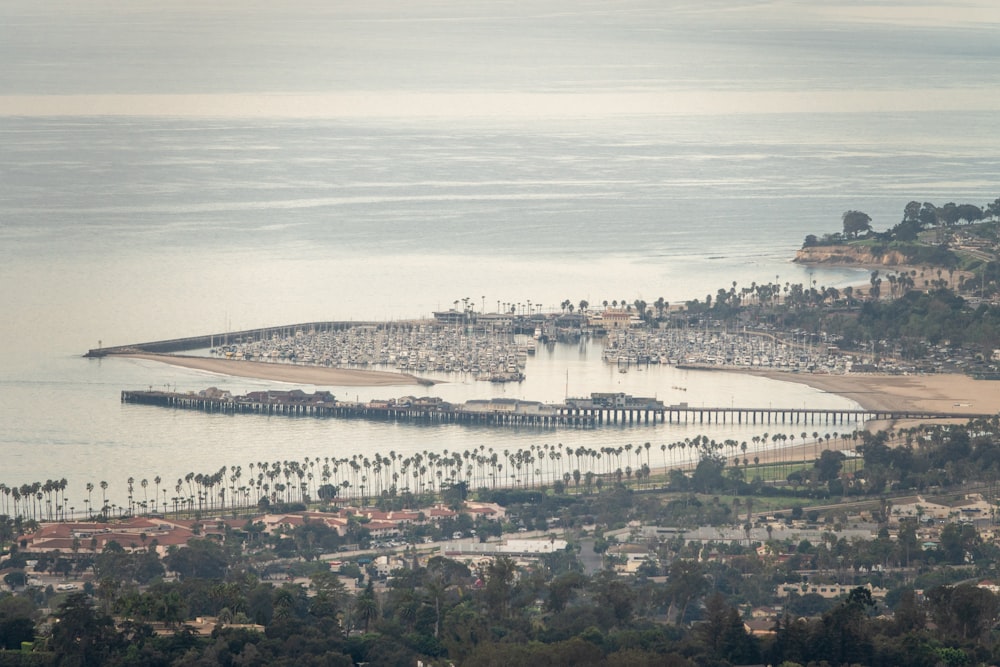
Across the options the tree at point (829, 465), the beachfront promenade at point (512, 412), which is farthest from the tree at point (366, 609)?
the beachfront promenade at point (512, 412)

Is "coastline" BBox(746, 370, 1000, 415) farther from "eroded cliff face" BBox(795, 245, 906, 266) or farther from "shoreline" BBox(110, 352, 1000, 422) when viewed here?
"eroded cliff face" BBox(795, 245, 906, 266)

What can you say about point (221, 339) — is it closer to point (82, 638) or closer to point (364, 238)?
point (364, 238)

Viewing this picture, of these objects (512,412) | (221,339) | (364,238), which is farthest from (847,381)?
(364,238)

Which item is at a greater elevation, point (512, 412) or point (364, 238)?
point (364, 238)

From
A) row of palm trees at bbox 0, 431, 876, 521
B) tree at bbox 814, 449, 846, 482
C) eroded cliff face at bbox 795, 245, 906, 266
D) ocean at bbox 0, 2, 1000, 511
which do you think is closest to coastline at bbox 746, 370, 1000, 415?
ocean at bbox 0, 2, 1000, 511

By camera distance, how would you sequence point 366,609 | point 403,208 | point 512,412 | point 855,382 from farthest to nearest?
point 403,208, point 855,382, point 512,412, point 366,609

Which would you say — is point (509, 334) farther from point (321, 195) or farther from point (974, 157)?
point (974, 157)
